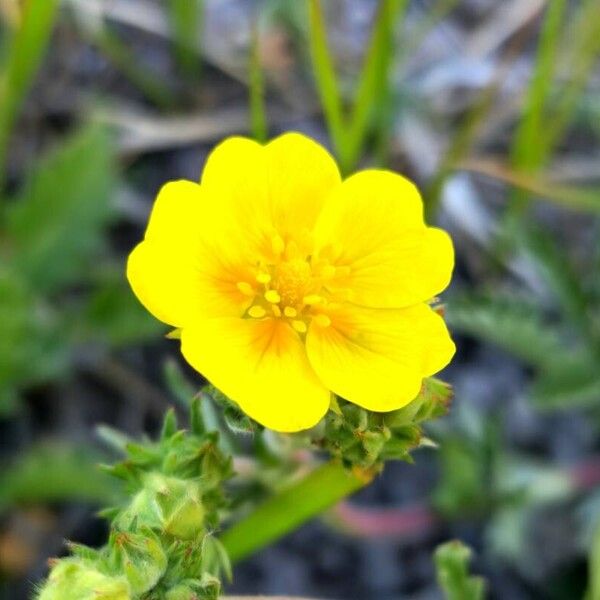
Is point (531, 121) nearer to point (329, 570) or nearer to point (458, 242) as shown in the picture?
point (458, 242)

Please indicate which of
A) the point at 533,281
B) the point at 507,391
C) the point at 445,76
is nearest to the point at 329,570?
the point at 507,391

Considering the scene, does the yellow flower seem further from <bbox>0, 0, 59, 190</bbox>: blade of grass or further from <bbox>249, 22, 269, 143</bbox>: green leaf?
<bbox>0, 0, 59, 190</bbox>: blade of grass

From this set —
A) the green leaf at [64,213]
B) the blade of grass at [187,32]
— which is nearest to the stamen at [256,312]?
the green leaf at [64,213]

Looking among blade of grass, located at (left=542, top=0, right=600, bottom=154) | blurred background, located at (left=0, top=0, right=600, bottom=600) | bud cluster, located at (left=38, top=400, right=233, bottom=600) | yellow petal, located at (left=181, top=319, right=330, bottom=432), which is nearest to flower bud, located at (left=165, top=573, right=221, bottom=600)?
bud cluster, located at (left=38, top=400, right=233, bottom=600)

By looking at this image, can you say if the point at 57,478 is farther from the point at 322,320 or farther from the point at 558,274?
the point at 558,274

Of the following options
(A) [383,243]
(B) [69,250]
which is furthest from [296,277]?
(B) [69,250]
